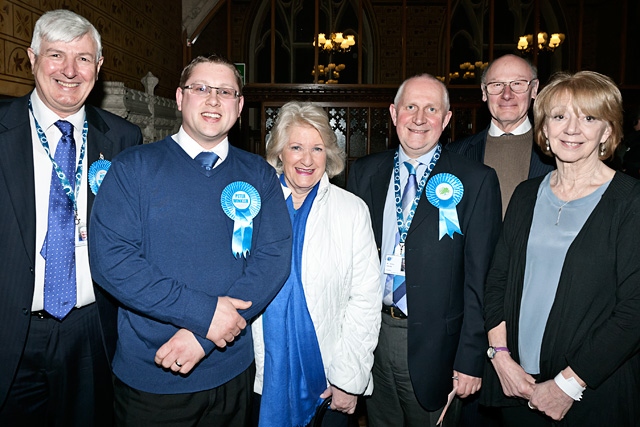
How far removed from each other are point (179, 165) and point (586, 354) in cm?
149

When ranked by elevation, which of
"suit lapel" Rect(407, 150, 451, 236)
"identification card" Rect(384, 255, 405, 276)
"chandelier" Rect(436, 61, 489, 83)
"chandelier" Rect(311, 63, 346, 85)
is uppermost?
"chandelier" Rect(436, 61, 489, 83)

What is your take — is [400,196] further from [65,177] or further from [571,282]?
[65,177]

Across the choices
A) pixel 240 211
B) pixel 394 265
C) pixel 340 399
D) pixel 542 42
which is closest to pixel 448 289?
pixel 394 265

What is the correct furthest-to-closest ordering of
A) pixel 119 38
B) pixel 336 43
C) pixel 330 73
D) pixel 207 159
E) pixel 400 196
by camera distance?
1. pixel 330 73
2. pixel 336 43
3. pixel 119 38
4. pixel 400 196
5. pixel 207 159

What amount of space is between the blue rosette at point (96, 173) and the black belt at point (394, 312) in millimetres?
1265

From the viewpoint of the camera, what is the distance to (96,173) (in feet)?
6.13

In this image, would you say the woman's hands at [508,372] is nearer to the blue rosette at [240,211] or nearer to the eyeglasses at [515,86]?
the blue rosette at [240,211]

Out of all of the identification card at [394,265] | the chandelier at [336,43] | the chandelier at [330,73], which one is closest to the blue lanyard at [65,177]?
the identification card at [394,265]

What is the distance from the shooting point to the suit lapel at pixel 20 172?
1659mm

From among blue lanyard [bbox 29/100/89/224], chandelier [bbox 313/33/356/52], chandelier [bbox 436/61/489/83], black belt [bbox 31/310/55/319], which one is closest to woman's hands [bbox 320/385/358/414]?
black belt [bbox 31/310/55/319]

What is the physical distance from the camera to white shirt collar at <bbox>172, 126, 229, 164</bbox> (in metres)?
1.64

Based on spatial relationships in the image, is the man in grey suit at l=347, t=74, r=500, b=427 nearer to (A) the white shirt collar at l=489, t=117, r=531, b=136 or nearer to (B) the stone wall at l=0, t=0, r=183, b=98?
(A) the white shirt collar at l=489, t=117, r=531, b=136

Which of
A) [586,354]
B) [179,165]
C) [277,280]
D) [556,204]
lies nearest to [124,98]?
[179,165]

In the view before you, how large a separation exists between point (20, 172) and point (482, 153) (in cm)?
207
